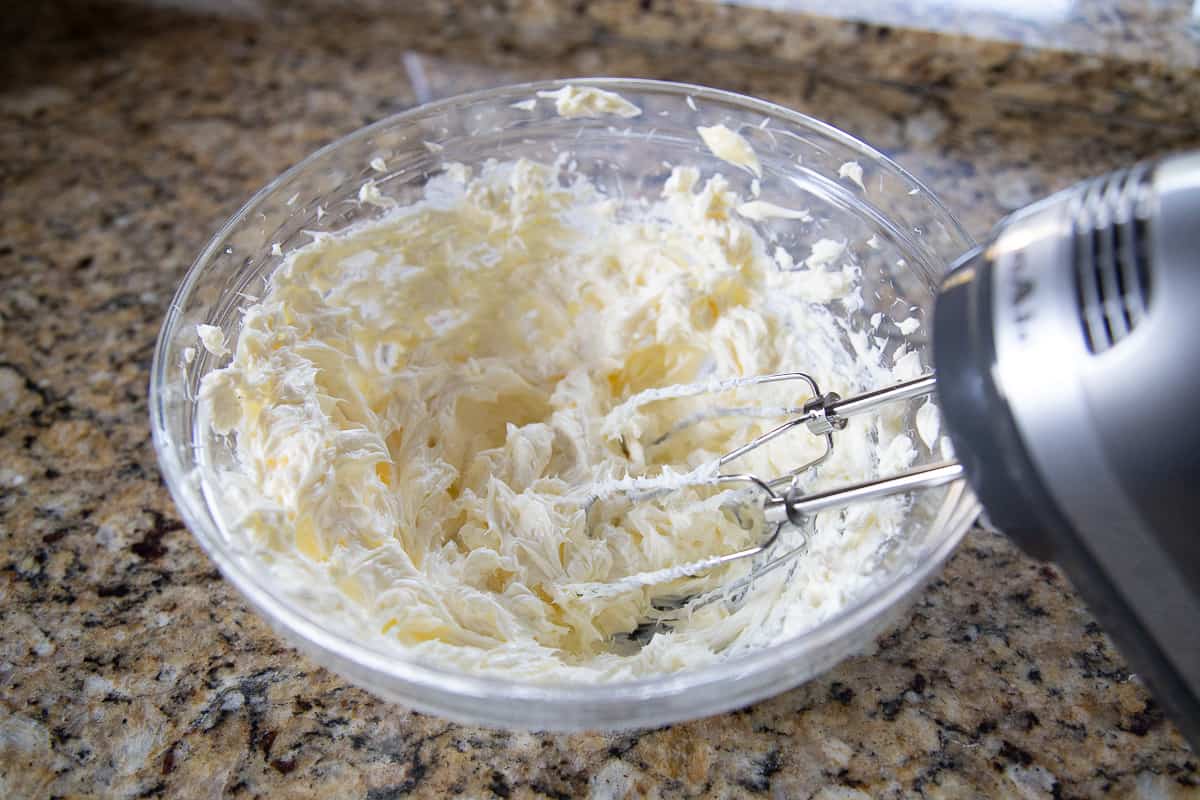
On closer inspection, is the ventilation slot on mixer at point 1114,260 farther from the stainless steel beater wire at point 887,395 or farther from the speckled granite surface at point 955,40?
the speckled granite surface at point 955,40

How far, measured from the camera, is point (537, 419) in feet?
3.88

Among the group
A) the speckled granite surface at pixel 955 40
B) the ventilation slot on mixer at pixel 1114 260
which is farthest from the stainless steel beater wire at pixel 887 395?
the speckled granite surface at pixel 955 40

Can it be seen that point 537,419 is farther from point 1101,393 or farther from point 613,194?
point 1101,393

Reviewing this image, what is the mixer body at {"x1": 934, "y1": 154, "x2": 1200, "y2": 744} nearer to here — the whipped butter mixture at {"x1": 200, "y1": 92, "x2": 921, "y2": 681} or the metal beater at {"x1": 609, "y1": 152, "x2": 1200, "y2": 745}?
the metal beater at {"x1": 609, "y1": 152, "x2": 1200, "y2": 745}

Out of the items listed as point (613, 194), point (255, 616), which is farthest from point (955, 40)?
point (255, 616)

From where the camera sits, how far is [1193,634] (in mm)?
654

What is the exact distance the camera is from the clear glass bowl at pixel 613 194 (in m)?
0.74

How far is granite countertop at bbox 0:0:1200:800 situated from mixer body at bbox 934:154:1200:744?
0.22 meters

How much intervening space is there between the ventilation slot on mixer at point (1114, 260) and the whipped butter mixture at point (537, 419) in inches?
12.4

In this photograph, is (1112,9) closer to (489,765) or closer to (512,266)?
(512,266)

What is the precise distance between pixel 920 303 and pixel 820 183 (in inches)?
8.0

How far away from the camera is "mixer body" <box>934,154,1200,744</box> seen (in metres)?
0.59

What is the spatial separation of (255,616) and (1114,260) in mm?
870

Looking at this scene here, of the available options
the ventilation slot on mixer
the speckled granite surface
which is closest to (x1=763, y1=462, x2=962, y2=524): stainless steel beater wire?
the ventilation slot on mixer
